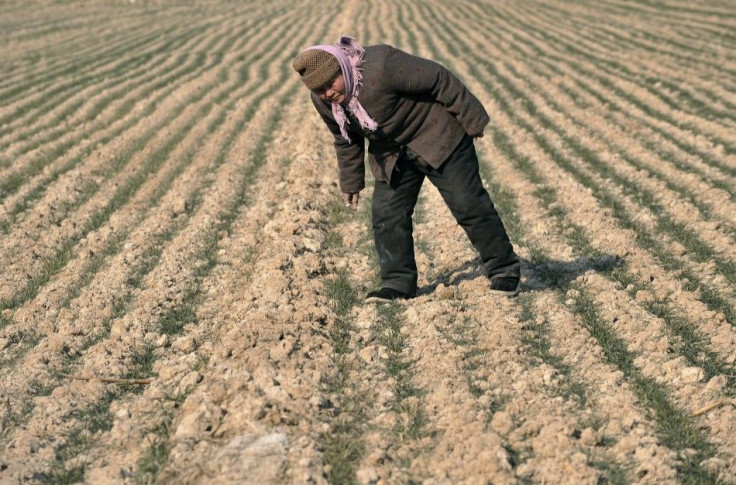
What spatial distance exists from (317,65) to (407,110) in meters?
0.63

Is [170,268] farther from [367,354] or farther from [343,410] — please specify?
[343,410]

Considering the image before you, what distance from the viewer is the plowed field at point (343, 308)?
366cm

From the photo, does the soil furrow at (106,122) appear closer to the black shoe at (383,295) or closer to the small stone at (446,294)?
the black shoe at (383,295)

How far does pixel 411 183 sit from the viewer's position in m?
5.13

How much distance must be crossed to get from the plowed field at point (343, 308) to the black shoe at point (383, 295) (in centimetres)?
6

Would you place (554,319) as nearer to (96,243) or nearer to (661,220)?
(661,220)

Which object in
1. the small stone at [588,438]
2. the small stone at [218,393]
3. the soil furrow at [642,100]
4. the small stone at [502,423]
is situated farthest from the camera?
the soil furrow at [642,100]

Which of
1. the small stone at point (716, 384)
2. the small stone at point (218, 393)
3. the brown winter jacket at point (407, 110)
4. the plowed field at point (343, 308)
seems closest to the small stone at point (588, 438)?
the plowed field at point (343, 308)

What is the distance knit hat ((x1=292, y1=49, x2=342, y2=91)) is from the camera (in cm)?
439

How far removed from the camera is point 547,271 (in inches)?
233

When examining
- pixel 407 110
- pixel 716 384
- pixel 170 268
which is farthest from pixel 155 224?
pixel 716 384

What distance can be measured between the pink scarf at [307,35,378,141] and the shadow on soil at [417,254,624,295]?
1.41 m

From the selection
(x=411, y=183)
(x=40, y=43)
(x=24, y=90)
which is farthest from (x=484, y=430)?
(x=40, y=43)

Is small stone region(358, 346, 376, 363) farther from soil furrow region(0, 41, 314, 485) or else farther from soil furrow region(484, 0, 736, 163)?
soil furrow region(484, 0, 736, 163)
